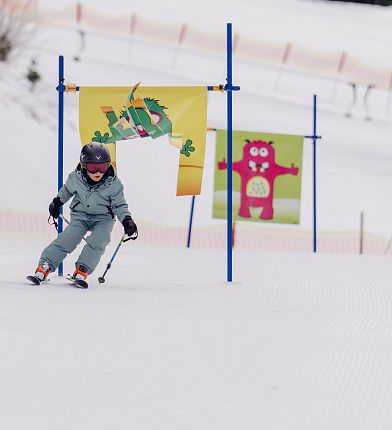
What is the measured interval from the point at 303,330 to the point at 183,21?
35.9 m

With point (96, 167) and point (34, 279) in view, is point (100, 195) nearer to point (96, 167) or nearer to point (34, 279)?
point (96, 167)

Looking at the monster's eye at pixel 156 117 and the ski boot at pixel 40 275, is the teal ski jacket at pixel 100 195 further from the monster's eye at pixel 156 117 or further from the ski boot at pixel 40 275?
the monster's eye at pixel 156 117

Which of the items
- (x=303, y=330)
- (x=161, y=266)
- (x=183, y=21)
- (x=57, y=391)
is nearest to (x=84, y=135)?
(x=161, y=266)

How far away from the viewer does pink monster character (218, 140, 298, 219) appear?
1462cm

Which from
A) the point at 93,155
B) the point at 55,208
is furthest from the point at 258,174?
the point at 93,155

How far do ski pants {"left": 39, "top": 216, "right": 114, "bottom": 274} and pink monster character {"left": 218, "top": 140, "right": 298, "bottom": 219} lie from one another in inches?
252

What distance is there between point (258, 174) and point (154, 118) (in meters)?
6.09

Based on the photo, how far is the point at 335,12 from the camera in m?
48.8

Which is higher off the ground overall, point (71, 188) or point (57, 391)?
point (71, 188)

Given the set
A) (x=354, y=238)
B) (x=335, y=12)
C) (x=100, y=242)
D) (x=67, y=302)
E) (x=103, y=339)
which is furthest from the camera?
(x=335, y=12)

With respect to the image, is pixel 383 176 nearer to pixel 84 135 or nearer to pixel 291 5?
pixel 84 135

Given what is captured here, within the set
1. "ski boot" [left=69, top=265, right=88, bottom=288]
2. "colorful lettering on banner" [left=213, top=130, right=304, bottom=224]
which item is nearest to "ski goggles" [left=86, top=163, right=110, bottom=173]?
"ski boot" [left=69, top=265, right=88, bottom=288]

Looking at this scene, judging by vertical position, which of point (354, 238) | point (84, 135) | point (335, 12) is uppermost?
point (335, 12)

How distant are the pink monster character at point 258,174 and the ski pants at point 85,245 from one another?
6.39 meters
